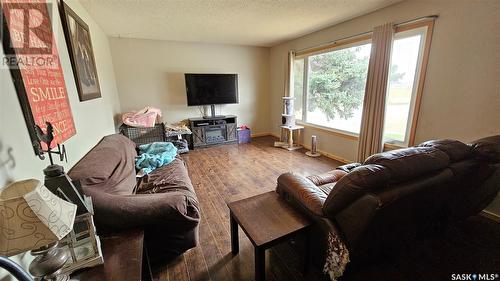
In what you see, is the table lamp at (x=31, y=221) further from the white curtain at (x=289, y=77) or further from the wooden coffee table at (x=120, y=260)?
the white curtain at (x=289, y=77)

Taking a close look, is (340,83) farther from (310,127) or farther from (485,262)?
(485,262)

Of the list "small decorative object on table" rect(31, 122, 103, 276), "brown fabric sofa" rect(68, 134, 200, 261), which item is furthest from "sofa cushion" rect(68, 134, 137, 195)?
"small decorative object on table" rect(31, 122, 103, 276)

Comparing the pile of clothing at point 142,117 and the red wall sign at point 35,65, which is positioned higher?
the red wall sign at point 35,65

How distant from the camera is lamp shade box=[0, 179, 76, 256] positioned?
62cm

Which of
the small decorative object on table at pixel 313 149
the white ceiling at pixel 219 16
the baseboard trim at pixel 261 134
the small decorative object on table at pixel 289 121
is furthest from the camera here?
the baseboard trim at pixel 261 134

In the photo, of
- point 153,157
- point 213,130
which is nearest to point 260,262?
point 153,157

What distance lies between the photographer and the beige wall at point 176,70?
4.05 meters

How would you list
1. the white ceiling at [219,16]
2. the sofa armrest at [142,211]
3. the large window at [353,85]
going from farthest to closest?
1. the large window at [353,85]
2. the white ceiling at [219,16]
3. the sofa armrest at [142,211]

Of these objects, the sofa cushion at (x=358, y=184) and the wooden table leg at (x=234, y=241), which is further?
the wooden table leg at (x=234, y=241)

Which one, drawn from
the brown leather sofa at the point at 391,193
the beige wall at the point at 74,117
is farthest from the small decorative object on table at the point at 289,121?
the beige wall at the point at 74,117

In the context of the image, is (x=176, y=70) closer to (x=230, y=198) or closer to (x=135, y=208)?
(x=230, y=198)

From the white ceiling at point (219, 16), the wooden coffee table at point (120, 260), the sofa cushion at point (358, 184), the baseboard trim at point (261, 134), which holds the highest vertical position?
the white ceiling at point (219, 16)

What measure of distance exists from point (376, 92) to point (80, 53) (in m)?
3.45

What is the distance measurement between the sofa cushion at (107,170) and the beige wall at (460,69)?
327cm
